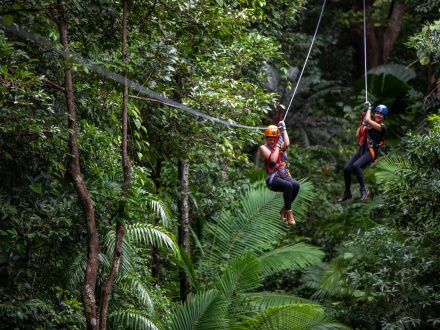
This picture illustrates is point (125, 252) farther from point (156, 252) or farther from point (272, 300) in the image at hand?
point (272, 300)

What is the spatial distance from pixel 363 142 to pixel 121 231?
297cm

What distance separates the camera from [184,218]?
11.2m

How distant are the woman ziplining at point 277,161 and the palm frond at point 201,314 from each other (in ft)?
6.27

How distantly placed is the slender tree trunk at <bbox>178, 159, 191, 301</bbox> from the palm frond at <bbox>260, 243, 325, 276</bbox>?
50.8 inches

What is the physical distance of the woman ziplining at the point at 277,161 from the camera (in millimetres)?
7852

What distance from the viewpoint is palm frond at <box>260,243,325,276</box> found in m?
12.3

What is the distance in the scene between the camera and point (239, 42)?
10141 mm

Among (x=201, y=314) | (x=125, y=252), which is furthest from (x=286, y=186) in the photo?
(x=201, y=314)

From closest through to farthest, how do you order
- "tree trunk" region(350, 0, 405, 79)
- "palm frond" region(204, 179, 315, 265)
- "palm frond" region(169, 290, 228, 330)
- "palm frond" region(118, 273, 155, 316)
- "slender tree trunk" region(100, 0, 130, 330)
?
"slender tree trunk" region(100, 0, 130, 330)
"palm frond" region(118, 273, 155, 316)
"palm frond" region(169, 290, 228, 330)
"palm frond" region(204, 179, 315, 265)
"tree trunk" region(350, 0, 405, 79)

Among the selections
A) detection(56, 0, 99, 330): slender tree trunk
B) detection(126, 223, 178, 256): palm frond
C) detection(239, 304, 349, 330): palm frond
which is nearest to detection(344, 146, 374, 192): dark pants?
detection(126, 223, 178, 256): palm frond

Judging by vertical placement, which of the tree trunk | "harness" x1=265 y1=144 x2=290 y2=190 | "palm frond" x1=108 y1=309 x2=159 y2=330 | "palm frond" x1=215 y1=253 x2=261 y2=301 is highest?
the tree trunk

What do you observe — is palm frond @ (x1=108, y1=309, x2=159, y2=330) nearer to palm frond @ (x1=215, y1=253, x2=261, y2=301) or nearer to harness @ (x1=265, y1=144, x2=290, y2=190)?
palm frond @ (x1=215, y1=253, x2=261, y2=301)

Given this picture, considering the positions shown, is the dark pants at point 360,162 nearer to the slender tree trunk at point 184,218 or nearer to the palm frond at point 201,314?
the palm frond at point 201,314

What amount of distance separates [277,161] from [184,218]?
3.46m
